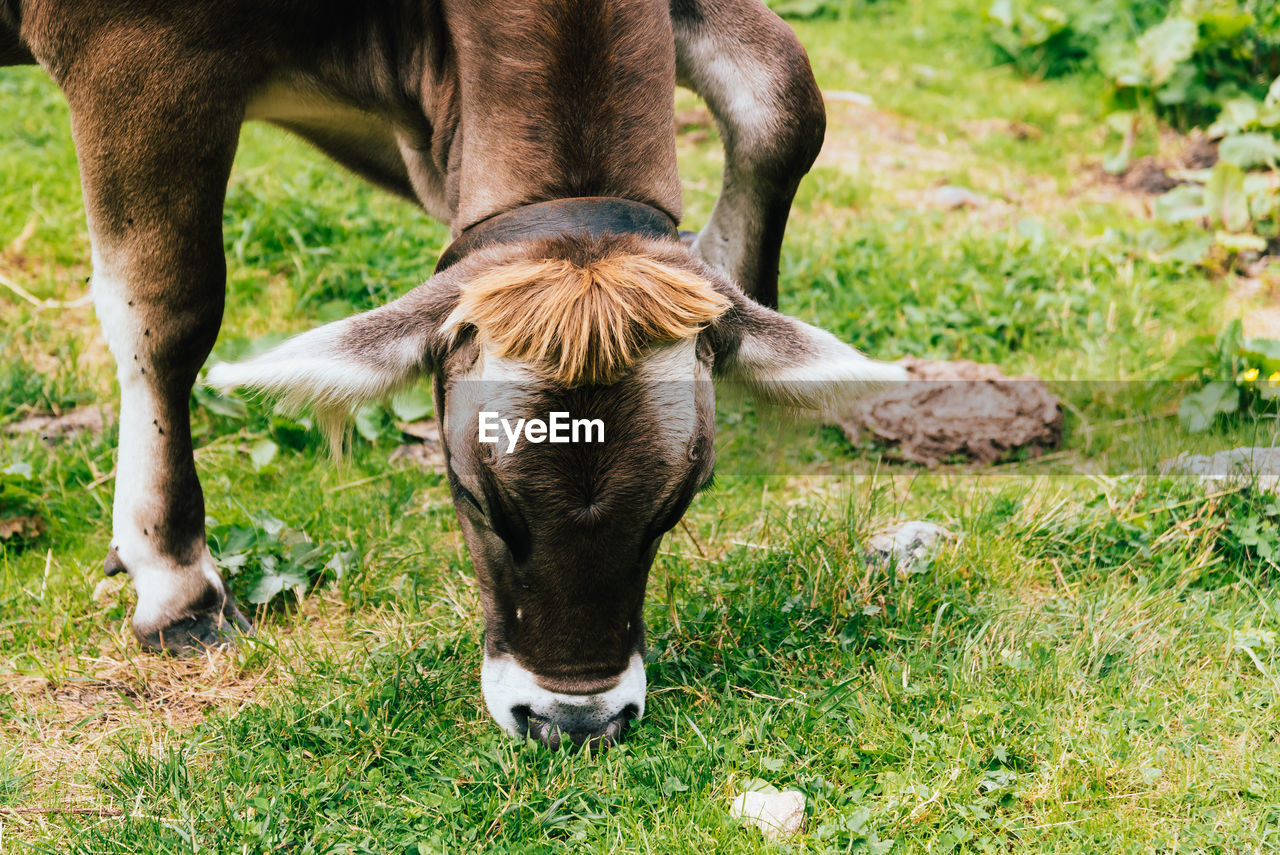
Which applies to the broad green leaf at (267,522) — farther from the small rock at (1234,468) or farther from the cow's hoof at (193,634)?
the small rock at (1234,468)

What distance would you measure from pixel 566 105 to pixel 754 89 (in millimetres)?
1050

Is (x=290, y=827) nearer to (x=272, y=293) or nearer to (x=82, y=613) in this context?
(x=82, y=613)

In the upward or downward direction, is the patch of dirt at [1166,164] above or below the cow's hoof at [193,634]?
above

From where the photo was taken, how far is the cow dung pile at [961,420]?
4.56 metres

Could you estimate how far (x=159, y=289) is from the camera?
332cm

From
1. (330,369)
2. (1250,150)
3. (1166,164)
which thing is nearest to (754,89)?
(330,369)

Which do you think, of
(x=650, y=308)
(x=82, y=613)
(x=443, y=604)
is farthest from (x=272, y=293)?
(x=650, y=308)

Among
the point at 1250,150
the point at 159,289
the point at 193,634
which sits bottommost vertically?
the point at 193,634

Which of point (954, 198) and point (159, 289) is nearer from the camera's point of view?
point (159, 289)

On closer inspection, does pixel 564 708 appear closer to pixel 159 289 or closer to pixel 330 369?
pixel 330 369

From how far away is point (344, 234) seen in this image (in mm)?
5824

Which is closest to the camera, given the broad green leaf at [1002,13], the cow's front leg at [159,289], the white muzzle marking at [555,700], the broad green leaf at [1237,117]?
the white muzzle marking at [555,700]

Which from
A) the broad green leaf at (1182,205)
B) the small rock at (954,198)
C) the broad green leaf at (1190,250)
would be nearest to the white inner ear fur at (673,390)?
the broad green leaf at (1190,250)

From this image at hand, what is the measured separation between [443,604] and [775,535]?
108 cm
